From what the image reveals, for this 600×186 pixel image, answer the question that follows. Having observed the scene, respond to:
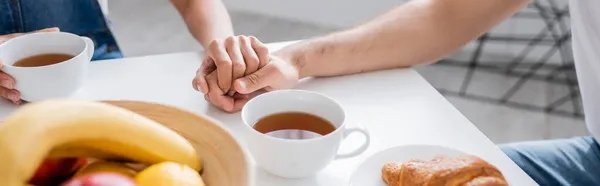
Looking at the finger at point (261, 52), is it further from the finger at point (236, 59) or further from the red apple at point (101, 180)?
the red apple at point (101, 180)

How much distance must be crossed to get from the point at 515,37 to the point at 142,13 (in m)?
1.63

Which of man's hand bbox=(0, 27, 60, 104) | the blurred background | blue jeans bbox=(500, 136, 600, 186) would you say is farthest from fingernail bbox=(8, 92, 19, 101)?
the blurred background

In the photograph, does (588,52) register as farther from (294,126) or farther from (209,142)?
(209,142)

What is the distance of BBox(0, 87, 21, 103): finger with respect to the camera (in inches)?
30.8

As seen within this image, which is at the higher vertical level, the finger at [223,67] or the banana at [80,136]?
the banana at [80,136]

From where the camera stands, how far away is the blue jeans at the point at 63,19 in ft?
3.48

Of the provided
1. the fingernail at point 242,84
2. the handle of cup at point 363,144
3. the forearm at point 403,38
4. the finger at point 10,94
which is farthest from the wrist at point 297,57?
the finger at point 10,94

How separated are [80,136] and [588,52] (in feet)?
2.77

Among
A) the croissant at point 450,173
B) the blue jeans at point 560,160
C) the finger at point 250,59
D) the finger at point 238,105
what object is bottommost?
the blue jeans at point 560,160

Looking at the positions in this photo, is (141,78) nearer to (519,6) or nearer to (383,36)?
(383,36)

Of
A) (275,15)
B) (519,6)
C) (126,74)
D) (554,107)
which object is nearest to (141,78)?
(126,74)

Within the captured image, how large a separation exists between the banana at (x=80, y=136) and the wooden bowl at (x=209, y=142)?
0.01m

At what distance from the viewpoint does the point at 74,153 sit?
464 millimetres

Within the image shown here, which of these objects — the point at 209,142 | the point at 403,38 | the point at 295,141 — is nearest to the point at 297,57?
the point at 403,38
